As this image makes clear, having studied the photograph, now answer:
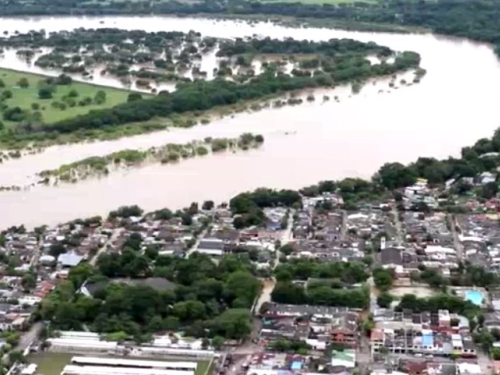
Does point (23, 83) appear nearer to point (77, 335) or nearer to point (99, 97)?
point (99, 97)

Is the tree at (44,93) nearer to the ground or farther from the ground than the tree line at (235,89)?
nearer to the ground

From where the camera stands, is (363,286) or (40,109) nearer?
(363,286)

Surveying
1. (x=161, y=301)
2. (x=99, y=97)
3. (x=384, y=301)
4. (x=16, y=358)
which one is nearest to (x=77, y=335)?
(x=16, y=358)

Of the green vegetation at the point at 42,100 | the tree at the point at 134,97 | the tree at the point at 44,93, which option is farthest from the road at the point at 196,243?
Answer: the tree at the point at 44,93

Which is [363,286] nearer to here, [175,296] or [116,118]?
[175,296]

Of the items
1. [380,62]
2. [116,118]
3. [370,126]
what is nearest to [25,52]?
[116,118]

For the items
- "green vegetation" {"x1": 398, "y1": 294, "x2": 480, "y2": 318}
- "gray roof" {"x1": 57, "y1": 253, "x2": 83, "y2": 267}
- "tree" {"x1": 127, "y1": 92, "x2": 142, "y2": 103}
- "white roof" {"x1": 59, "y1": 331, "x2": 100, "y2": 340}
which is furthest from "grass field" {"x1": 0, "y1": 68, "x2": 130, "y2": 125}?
"green vegetation" {"x1": 398, "y1": 294, "x2": 480, "y2": 318}

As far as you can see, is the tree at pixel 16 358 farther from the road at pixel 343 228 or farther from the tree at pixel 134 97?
the tree at pixel 134 97
